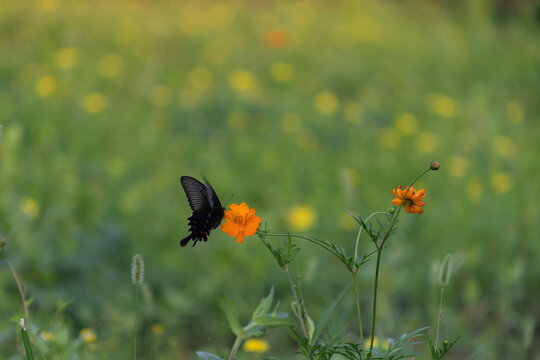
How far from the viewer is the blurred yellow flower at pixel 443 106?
382cm

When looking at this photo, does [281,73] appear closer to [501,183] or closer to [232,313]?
[501,183]

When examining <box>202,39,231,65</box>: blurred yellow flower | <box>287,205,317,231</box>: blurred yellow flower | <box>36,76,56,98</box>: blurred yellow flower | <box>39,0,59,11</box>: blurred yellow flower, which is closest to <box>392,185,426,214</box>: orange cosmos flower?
<box>287,205,317,231</box>: blurred yellow flower

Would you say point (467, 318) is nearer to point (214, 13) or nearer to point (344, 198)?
point (344, 198)

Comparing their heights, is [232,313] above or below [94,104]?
below

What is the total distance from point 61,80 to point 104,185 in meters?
1.26

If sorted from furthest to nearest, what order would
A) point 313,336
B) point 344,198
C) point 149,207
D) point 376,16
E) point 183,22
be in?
point 376,16
point 183,22
point 344,198
point 149,207
point 313,336

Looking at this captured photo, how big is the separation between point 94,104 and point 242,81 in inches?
43.4

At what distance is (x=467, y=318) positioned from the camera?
2146 mm

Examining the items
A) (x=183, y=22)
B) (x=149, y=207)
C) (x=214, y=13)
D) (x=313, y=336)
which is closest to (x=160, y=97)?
(x=149, y=207)

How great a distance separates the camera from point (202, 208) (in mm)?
1008

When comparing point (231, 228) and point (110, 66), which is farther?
point (110, 66)

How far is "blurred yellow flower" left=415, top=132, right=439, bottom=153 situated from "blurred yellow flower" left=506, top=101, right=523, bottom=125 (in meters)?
0.63

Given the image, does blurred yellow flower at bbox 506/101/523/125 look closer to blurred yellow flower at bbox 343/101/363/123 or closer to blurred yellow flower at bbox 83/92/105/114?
blurred yellow flower at bbox 343/101/363/123

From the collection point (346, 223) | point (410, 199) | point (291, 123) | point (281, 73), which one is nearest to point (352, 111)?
point (291, 123)
